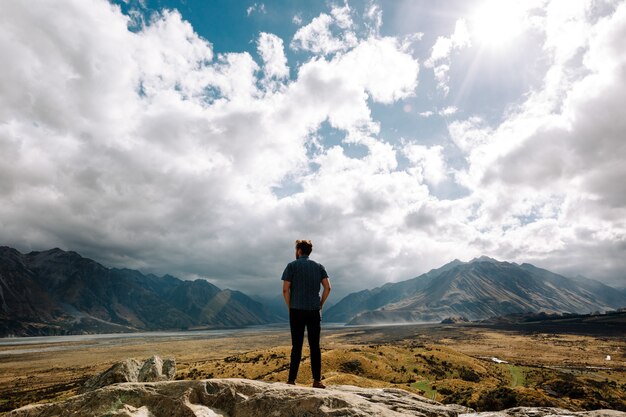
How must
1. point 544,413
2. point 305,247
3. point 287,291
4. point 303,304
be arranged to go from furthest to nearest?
point 544,413
point 305,247
point 287,291
point 303,304

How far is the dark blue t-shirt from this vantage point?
1155cm

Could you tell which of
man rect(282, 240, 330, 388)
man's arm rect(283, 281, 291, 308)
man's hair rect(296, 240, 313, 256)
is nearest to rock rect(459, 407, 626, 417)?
man rect(282, 240, 330, 388)

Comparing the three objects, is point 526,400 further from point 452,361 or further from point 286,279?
point 452,361

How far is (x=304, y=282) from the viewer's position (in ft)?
38.3

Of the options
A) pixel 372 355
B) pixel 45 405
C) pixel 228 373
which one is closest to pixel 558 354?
pixel 372 355

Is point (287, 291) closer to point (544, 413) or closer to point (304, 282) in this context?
point (304, 282)

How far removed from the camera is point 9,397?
67375 mm

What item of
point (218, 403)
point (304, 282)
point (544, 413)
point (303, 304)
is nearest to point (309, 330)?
point (303, 304)

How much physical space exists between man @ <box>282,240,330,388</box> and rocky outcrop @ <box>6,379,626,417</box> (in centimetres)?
167

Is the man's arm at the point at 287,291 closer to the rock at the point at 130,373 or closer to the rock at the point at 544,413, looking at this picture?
the rock at the point at 544,413

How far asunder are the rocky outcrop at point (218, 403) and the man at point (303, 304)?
5.46 ft

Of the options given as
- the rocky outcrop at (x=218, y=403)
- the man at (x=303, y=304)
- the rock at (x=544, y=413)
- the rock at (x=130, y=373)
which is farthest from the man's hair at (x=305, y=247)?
the rock at (x=130, y=373)

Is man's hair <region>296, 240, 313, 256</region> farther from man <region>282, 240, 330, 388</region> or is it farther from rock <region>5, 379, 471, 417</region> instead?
rock <region>5, 379, 471, 417</region>

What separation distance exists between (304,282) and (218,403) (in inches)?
167
